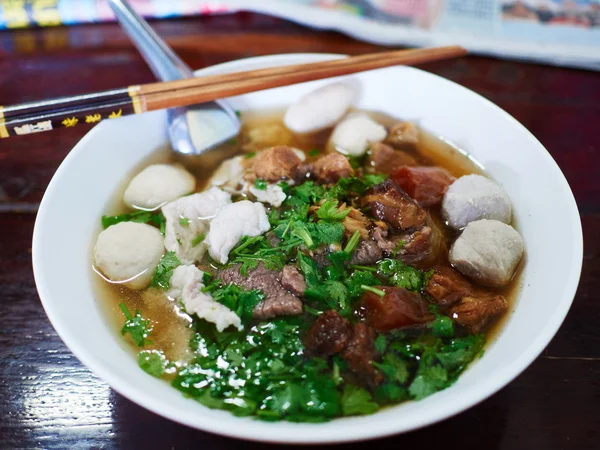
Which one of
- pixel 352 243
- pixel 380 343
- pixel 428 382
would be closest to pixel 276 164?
pixel 352 243

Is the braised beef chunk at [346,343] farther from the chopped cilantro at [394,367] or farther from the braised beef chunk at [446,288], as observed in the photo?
the braised beef chunk at [446,288]

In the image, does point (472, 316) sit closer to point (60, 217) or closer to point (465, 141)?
point (465, 141)

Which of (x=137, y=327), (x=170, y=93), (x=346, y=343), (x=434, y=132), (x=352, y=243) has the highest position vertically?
(x=170, y=93)

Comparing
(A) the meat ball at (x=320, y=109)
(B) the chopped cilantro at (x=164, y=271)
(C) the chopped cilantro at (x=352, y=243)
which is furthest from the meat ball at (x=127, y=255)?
(A) the meat ball at (x=320, y=109)

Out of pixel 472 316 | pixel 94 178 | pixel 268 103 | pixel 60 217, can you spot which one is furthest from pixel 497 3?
pixel 60 217

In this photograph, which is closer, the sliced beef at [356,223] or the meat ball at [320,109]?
the sliced beef at [356,223]

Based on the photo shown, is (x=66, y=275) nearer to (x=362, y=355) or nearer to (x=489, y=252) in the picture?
(x=362, y=355)

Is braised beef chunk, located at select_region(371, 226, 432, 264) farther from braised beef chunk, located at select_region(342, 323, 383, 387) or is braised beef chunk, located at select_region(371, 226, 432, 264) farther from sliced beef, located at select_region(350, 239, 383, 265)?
braised beef chunk, located at select_region(342, 323, 383, 387)
